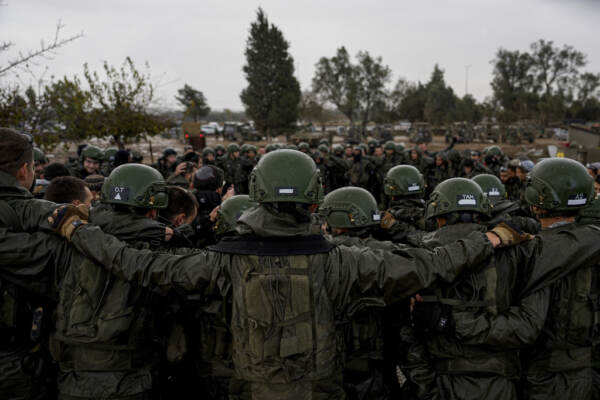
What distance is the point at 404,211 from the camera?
5367 mm

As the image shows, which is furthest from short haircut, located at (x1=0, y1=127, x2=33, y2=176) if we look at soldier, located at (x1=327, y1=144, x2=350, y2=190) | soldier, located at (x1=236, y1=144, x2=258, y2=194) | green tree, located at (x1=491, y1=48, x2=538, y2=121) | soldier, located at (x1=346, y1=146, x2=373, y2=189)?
green tree, located at (x1=491, y1=48, x2=538, y2=121)

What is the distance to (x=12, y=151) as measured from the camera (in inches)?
115

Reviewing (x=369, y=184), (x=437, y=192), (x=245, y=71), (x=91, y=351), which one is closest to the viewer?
(x=91, y=351)

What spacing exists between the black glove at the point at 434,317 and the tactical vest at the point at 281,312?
0.61 m

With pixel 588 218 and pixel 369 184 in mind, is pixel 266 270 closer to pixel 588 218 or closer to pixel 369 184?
pixel 588 218

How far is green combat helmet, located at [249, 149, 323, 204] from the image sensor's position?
8.27ft

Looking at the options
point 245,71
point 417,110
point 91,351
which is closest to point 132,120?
point 91,351

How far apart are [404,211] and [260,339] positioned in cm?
335

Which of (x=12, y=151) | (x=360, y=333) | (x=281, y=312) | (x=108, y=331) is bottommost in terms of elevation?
(x=360, y=333)

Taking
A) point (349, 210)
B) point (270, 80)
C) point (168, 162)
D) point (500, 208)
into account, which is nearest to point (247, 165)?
point (168, 162)

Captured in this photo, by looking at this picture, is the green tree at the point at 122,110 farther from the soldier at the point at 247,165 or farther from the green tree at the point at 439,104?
the green tree at the point at 439,104

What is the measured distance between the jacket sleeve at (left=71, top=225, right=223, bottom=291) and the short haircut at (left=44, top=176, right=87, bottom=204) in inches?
50.9

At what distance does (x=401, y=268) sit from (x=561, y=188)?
1.38 m

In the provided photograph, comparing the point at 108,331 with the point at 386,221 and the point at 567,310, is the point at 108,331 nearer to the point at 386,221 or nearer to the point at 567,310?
the point at 386,221
